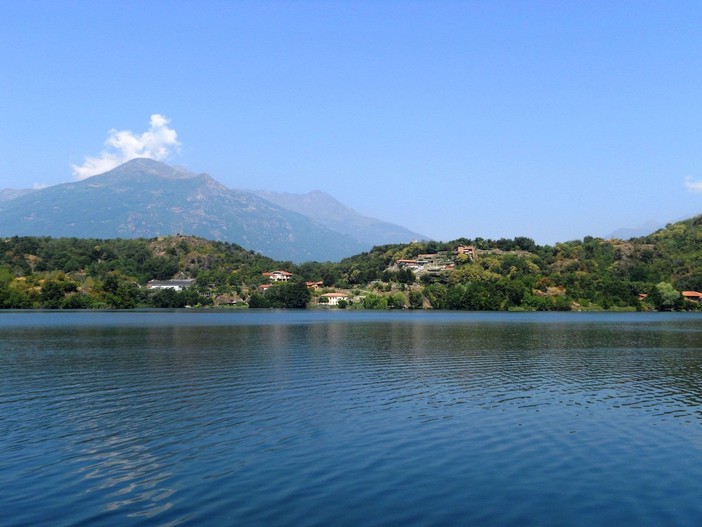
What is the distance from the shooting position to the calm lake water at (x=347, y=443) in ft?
60.3

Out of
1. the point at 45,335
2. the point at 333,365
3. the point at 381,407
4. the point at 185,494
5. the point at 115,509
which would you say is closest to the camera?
the point at 115,509

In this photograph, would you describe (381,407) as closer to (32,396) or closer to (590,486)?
Answer: (590,486)

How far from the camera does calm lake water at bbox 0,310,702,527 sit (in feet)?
60.3

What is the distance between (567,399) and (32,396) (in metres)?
35.2

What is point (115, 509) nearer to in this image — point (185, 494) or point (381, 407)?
point (185, 494)

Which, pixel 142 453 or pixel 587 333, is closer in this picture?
pixel 142 453

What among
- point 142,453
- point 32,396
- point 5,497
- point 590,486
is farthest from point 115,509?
point 32,396

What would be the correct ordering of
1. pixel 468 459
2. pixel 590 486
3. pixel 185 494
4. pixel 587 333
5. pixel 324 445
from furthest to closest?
pixel 587 333, pixel 324 445, pixel 468 459, pixel 590 486, pixel 185 494

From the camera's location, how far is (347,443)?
26000mm

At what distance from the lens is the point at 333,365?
178 ft

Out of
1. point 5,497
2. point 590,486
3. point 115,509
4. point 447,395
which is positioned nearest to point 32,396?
point 5,497

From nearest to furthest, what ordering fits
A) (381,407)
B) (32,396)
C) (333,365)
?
(381,407), (32,396), (333,365)

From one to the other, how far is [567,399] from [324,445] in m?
20.0

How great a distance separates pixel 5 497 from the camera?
61.8ft
